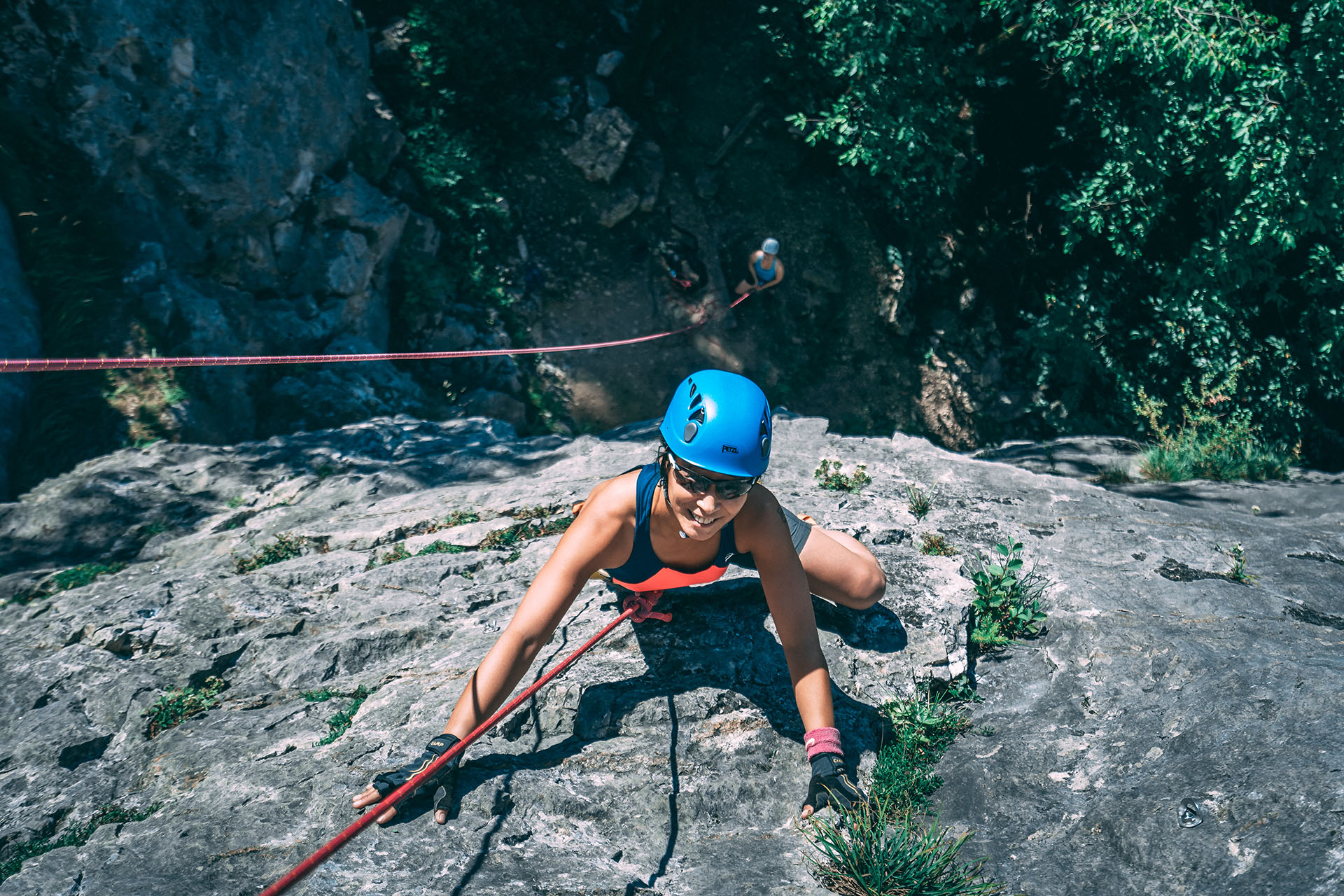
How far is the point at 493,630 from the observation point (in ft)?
12.8

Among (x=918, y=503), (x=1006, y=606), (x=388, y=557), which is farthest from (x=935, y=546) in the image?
(x=388, y=557)

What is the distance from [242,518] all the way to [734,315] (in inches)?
332

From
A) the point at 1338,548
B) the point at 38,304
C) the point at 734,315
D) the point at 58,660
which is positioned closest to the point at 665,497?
the point at 58,660

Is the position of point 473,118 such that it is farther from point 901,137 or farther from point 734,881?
point 734,881

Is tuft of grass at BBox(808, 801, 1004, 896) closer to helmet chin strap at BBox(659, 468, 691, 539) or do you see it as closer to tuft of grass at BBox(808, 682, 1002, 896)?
tuft of grass at BBox(808, 682, 1002, 896)

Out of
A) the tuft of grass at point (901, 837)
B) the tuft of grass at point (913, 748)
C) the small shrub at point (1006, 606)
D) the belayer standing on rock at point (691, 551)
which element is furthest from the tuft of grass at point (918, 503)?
the belayer standing on rock at point (691, 551)

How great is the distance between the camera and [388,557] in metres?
4.73

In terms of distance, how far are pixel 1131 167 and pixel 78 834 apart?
1063 cm

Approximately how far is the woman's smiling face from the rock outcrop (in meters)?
0.87

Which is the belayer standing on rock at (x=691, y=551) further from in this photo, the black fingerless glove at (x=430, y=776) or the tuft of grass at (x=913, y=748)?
the tuft of grass at (x=913, y=748)

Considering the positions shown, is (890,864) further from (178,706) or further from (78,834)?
(178,706)

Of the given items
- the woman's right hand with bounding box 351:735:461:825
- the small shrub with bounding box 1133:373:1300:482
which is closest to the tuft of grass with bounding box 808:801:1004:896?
the woman's right hand with bounding box 351:735:461:825

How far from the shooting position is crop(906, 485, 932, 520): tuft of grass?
Result: 4.58m

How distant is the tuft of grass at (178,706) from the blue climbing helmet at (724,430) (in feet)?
8.70
